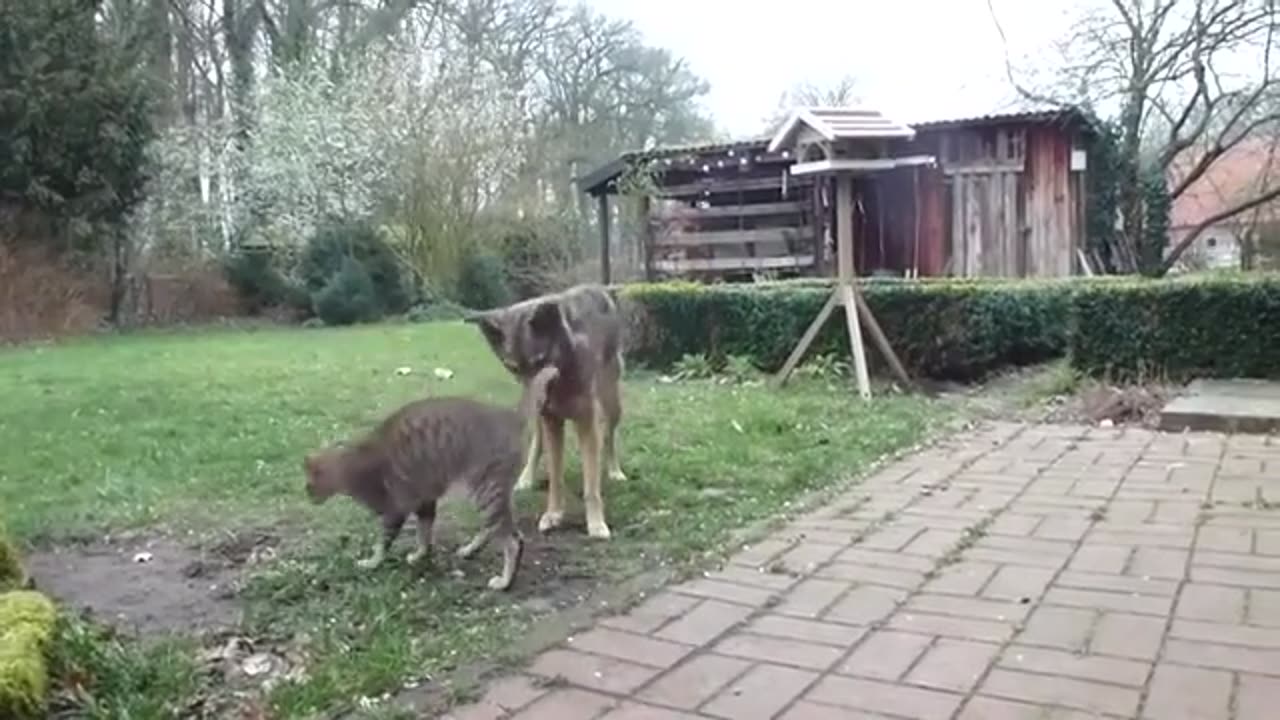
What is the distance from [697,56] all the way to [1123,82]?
24.5 ft

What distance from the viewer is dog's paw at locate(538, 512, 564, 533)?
3.80 metres

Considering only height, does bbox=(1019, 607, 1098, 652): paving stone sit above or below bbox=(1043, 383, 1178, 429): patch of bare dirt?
below

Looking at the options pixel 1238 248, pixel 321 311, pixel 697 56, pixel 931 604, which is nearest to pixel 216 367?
pixel 321 311

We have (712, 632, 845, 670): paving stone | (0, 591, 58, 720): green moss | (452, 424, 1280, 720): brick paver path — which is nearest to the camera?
(0, 591, 58, 720): green moss

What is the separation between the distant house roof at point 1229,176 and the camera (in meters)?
15.3

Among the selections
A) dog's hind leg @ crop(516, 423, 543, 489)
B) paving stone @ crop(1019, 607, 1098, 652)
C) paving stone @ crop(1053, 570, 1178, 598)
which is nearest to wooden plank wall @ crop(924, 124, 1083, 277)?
dog's hind leg @ crop(516, 423, 543, 489)

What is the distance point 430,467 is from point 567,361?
74 cm

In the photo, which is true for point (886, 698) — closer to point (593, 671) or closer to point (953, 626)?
point (953, 626)

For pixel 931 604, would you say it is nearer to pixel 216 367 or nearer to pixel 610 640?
pixel 610 640

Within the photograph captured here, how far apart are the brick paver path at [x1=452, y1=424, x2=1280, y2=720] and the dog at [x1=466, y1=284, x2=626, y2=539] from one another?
73 centimetres

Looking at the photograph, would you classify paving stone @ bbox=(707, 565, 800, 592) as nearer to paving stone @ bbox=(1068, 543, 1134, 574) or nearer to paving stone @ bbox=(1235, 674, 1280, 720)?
paving stone @ bbox=(1068, 543, 1134, 574)

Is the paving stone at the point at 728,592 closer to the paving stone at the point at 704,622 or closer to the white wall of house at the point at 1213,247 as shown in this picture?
the paving stone at the point at 704,622

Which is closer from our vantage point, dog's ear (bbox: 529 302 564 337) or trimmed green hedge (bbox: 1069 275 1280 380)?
dog's ear (bbox: 529 302 564 337)

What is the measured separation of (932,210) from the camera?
13.1 m
